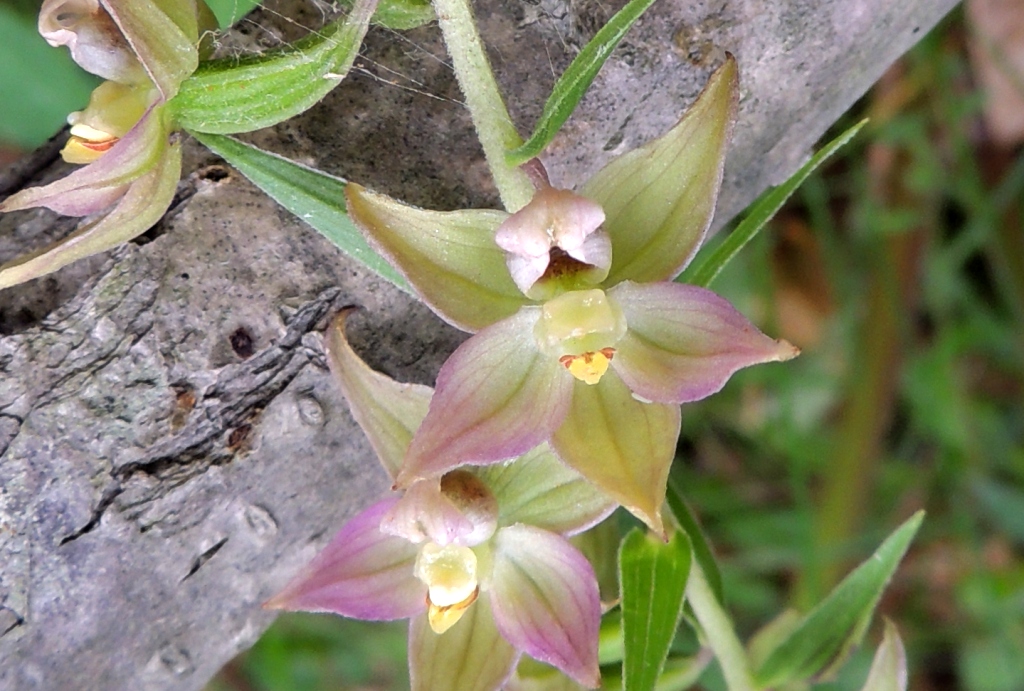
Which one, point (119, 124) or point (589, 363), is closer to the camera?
point (589, 363)

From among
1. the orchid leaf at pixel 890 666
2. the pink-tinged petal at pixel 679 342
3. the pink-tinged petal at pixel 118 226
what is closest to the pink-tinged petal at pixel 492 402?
the pink-tinged petal at pixel 679 342

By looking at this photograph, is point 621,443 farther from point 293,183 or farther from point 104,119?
point 104,119

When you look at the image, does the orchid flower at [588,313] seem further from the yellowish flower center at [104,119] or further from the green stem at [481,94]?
the yellowish flower center at [104,119]

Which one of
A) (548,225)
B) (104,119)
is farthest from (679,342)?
(104,119)

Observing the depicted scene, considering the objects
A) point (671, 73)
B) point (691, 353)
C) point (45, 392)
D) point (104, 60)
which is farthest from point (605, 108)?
point (45, 392)

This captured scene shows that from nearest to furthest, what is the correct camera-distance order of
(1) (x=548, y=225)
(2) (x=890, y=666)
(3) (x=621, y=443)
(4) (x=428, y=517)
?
(1) (x=548, y=225) < (3) (x=621, y=443) < (4) (x=428, y=517) < (2) (x=890, y=666)
